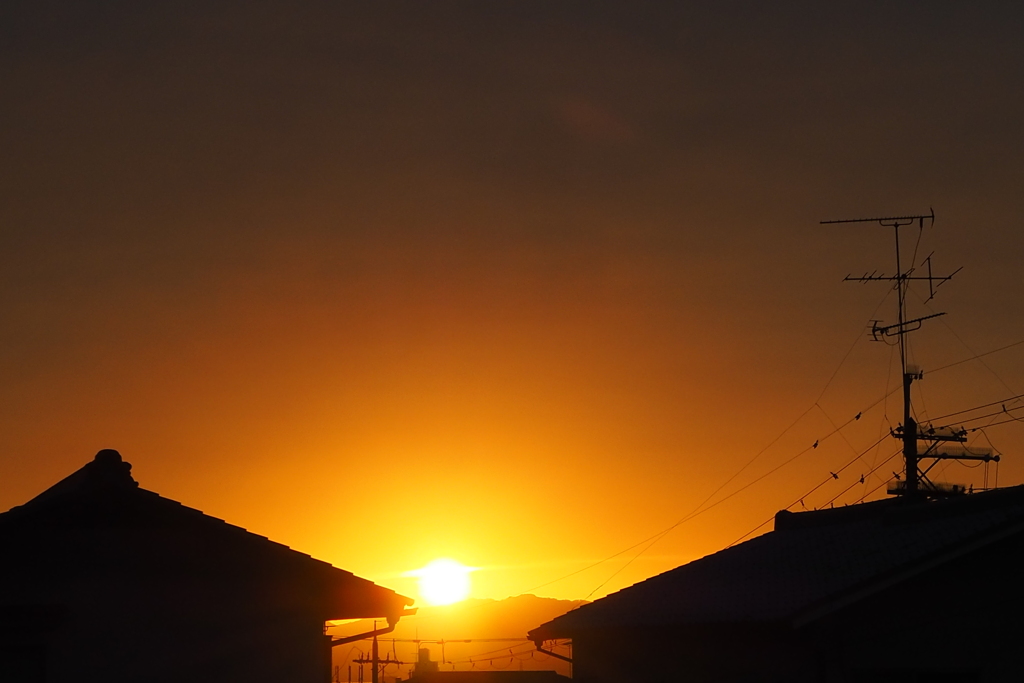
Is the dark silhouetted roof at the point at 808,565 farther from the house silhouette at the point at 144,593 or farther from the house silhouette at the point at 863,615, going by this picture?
the house silhouette at the point at 144,593

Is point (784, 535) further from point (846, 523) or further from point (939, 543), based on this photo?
point (939, 543)

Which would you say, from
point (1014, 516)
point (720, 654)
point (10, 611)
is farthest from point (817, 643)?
point (10, 611)

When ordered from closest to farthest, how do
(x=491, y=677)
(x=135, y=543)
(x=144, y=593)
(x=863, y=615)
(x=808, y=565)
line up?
(x=144, y=593), (x=135, y=543), (x=863, y=615), (x=808, y=565), (x=491, y=677)

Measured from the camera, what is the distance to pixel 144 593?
53.6 feet

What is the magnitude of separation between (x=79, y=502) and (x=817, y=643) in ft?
37.7

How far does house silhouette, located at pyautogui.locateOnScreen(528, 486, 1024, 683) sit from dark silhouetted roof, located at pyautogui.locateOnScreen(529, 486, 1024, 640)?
0.04 metres

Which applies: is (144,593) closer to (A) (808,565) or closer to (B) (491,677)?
(A) (808,565)

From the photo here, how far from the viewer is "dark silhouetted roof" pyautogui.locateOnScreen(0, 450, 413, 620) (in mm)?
16156

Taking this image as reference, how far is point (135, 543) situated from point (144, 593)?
78 cm

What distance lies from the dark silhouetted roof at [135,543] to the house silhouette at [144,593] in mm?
15

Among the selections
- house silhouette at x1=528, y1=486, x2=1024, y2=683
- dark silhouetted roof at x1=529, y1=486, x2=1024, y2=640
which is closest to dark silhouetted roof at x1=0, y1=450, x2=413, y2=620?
house silhouette at x1=528, y1=486, x2=1024, y2=683

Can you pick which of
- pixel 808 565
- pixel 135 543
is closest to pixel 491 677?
pixel 808 565

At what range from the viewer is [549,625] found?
2367cm

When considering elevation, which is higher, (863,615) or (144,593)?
(144,593)
